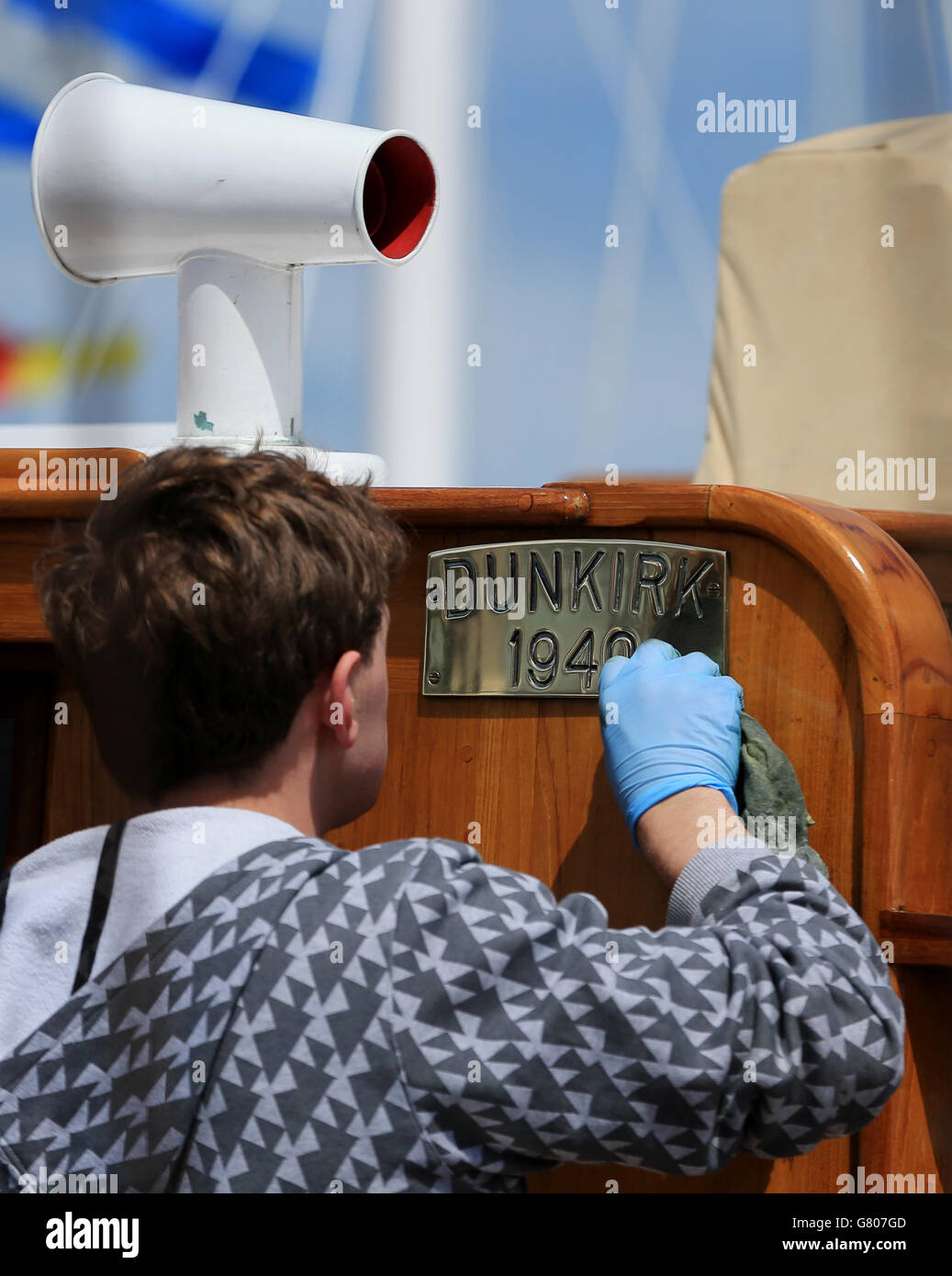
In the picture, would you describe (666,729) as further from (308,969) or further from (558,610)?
(308,969)

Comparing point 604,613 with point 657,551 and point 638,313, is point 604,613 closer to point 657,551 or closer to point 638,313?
point 657,551

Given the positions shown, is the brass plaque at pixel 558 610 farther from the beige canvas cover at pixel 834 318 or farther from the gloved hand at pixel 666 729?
the beige canvas cover at pixel 834 318

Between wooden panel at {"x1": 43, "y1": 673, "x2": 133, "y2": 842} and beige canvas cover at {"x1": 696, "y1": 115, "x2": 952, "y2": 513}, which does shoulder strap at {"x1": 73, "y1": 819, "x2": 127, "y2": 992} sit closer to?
wooden panel at {"x1": 43, "y1": 673, "x2": 133, "y2": 842}

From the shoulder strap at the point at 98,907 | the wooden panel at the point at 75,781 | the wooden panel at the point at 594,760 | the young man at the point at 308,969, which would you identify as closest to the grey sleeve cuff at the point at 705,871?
the young man at the point at 308,969

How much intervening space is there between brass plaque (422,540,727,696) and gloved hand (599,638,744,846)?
59mm

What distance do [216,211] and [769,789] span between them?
895 mm

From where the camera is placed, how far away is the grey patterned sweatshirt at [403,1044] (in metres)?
0.73

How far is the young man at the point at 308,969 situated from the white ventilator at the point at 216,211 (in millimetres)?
520

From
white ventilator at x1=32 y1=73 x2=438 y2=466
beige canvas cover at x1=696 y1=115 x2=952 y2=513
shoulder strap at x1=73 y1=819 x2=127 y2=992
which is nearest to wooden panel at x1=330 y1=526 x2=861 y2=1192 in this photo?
white ventilator at x1=32 y1=73 x2=438 y2=466

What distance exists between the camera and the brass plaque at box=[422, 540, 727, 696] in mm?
1204

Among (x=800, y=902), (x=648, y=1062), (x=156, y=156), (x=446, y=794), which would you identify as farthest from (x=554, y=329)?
(x=648, y=1062)

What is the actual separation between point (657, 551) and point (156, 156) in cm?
72

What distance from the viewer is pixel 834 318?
8.45 ft

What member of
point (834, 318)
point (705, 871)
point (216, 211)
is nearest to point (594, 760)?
point (705, 871)
